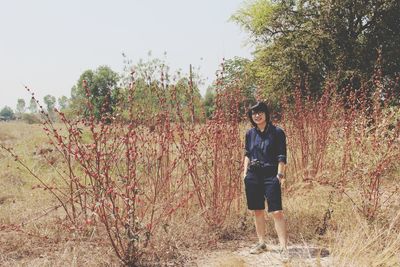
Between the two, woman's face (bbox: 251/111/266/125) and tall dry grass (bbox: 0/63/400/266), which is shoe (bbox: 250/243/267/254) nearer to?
tall dry grass (bbox: 0/63/400/266)

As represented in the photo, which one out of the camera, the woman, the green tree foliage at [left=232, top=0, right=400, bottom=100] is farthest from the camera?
the green tree foliage at [left=232, top=0, right=400, bottom=100]

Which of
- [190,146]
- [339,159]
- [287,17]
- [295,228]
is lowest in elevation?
[295,228]

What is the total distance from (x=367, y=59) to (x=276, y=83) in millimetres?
3955

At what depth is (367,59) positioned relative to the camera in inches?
703

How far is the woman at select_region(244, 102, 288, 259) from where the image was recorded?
12.7 ft

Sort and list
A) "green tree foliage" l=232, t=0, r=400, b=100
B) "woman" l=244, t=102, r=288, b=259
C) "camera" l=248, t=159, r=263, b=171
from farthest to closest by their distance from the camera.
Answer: "green tree foliage" l=232, t=0, r=400, b=100 → "camera" l=248, t=159, r=263, b=171 → "woman" l=244, t=102, r=288, b=259

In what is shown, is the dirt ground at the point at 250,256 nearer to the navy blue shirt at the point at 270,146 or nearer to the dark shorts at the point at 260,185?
the dark shorts at the point at 260,185

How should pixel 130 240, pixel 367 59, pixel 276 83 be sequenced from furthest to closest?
pixel 276 83
pixel 367 59
pixel 130 240

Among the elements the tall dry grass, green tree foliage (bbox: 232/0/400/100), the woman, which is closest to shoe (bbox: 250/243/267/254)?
the woman

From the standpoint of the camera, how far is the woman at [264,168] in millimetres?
3883

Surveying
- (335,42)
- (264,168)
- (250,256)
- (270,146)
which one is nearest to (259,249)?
(250,256)

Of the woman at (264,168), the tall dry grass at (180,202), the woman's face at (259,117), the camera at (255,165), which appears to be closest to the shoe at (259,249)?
the woman at (264,168)

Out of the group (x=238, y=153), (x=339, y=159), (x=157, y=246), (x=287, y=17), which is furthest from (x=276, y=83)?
(x=157, y=246)

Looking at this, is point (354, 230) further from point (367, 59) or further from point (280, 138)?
point (367, 59)
